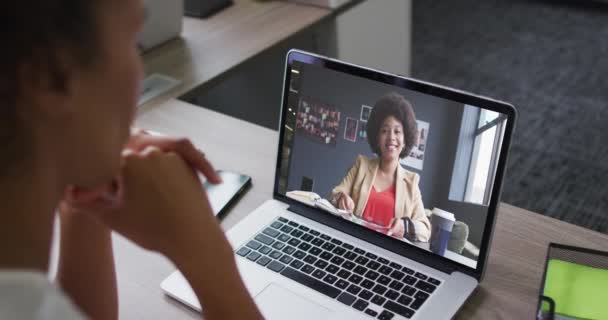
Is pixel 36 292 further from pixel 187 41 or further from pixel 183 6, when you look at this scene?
pixel 183 6

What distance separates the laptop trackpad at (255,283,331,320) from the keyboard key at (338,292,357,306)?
0.02 meters

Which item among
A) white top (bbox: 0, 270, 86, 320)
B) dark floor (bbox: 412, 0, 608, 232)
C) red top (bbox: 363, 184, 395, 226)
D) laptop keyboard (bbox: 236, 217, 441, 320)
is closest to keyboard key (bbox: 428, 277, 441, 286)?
laptop keyboard (bbox: 236, 217, 441, 320)

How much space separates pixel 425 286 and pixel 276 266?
209 mm

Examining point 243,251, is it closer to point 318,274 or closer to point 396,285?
point 318,274

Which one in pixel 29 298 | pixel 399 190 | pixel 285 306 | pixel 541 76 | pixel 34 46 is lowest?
pixel 541 76

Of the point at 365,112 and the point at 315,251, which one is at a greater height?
the point at 365,112

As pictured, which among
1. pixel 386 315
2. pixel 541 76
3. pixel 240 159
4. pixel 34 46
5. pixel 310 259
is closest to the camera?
pixel 34 46

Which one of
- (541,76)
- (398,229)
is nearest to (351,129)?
(398,229)

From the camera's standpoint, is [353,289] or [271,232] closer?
[353,289]

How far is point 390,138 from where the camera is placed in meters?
0.94

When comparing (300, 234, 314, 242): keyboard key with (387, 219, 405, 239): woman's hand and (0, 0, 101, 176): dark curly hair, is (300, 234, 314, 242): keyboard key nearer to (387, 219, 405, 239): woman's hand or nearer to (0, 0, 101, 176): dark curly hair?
(387, 219, 405, 239): woman's hand

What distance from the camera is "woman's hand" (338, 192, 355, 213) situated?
3.25ft

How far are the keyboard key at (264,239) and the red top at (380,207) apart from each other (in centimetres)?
15

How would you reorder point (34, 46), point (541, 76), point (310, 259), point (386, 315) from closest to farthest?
point (34, 46) → point (386, 315) → point (310, 259) → point (541, 76)
